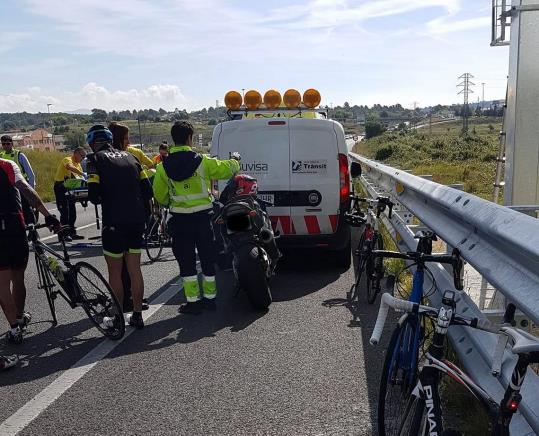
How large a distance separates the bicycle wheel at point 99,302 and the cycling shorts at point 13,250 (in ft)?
1.69

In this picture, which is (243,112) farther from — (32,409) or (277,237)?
(32,409)

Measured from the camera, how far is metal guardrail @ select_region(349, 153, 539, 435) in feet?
7.00

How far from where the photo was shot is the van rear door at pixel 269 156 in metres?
7.82

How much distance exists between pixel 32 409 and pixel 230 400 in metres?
1.38

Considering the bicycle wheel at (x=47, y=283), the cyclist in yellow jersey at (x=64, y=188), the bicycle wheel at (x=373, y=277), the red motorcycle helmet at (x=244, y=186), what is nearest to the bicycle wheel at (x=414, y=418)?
the bicycle wheel at (x=373, y=277)

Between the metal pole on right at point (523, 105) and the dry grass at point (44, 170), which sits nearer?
the metal pole on right at point (523, 105)

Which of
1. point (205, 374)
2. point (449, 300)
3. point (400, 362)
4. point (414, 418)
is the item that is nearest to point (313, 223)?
point (205, 374)

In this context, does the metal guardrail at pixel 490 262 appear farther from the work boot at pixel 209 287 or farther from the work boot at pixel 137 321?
the work boot at pixel 137 321

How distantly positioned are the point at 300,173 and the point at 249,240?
5.95ft

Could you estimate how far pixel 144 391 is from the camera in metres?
4.09

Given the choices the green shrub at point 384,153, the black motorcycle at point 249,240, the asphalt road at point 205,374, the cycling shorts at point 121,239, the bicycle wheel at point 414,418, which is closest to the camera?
the bicycle wheel at point 414,418

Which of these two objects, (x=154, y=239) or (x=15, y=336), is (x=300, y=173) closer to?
(x=154, y=239)

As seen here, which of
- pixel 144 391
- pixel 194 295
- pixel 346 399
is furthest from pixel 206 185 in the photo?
pixel 346 399

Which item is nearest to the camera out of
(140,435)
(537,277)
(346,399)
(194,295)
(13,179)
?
(537,277)
